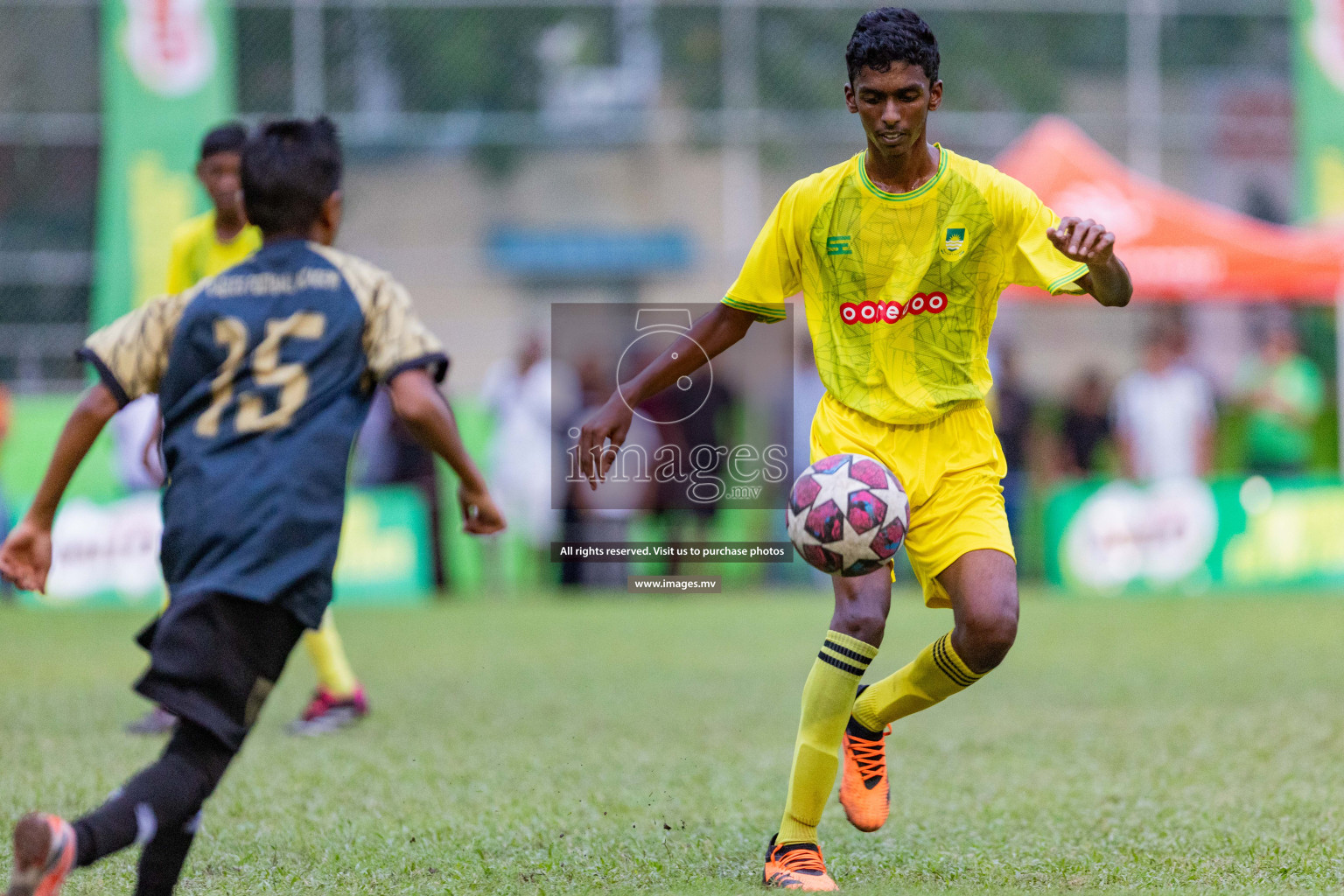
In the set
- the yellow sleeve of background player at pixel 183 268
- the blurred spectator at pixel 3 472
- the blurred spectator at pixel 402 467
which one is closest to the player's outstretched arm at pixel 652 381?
the yellow sleeve of background player at pixel 183 268

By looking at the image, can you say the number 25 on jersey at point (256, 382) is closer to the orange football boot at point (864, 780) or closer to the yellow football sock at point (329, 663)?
the orange football boot at point (864, 780)

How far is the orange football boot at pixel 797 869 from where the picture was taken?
4.23 meters

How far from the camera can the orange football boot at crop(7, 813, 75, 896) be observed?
3.21m

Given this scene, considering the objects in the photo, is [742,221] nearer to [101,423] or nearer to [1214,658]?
[1214,658]

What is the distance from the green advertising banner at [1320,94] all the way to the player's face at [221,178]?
1479cm

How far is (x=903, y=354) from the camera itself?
453 centimetres

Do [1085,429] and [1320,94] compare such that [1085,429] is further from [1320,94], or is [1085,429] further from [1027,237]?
[1027,237]

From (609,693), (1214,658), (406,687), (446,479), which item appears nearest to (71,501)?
(446,479)

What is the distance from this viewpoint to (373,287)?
3859 millimetres

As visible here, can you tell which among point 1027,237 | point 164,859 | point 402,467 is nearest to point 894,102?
point 1027,237

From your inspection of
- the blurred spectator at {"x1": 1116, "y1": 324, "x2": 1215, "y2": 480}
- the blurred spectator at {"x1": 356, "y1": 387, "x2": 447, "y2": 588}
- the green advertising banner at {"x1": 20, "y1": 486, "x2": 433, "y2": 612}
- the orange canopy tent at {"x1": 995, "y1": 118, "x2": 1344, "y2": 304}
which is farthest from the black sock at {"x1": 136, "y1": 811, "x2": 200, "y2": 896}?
the blurred spectator at {"x1": 1116, "y1": 324, "x2": 1215, "y2": 480}

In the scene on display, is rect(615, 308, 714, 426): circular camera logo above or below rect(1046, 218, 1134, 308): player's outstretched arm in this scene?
below

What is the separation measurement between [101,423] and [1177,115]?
18.7m

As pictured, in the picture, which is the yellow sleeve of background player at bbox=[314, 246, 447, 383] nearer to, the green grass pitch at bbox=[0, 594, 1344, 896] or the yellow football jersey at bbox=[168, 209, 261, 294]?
the green grass pitch at bbox=[0, 594, 1344, 896]
